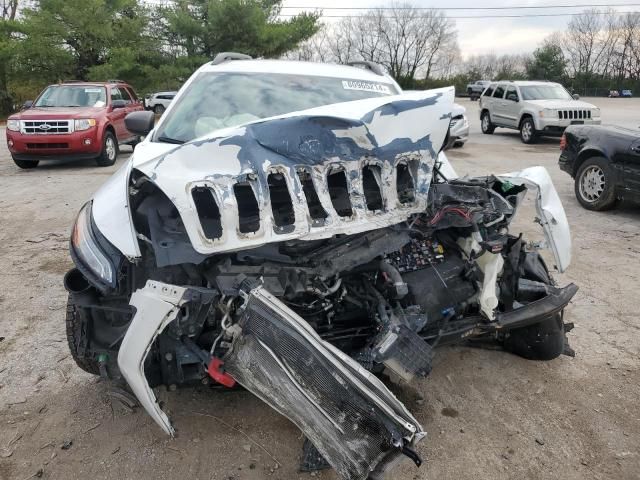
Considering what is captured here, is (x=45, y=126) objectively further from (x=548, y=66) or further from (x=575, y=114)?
(x=548, y=66)

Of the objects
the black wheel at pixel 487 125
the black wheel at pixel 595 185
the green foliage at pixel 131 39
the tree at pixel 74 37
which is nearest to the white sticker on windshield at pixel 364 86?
the black wheel at pixel 595 185

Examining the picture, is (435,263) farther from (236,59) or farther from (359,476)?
(236,59)

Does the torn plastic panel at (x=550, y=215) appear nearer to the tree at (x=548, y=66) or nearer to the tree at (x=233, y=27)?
the tree at (x=233, y=27)

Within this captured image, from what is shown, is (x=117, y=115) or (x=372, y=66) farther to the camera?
(x=117, y=115)

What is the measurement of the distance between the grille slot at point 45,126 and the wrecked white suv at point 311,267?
8.22 m

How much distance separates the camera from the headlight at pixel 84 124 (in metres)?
10.2

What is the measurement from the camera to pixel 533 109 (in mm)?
15359

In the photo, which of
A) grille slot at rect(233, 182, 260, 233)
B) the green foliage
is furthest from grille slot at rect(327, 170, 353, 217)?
the green foliage

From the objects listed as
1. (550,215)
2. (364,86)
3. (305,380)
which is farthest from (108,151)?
(305,380)

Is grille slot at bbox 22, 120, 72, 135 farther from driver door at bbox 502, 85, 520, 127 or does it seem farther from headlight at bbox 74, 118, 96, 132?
driver door at bbox 502, 85, 520, 127

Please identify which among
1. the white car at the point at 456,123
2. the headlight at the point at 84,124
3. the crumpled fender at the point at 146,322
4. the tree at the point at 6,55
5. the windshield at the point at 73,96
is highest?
the tree at the point at 6,55

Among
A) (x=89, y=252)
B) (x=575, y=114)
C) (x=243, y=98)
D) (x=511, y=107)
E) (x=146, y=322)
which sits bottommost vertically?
(x=146, y=322)

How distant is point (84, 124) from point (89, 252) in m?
8.83

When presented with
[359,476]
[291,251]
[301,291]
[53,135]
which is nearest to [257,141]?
[291,251]
